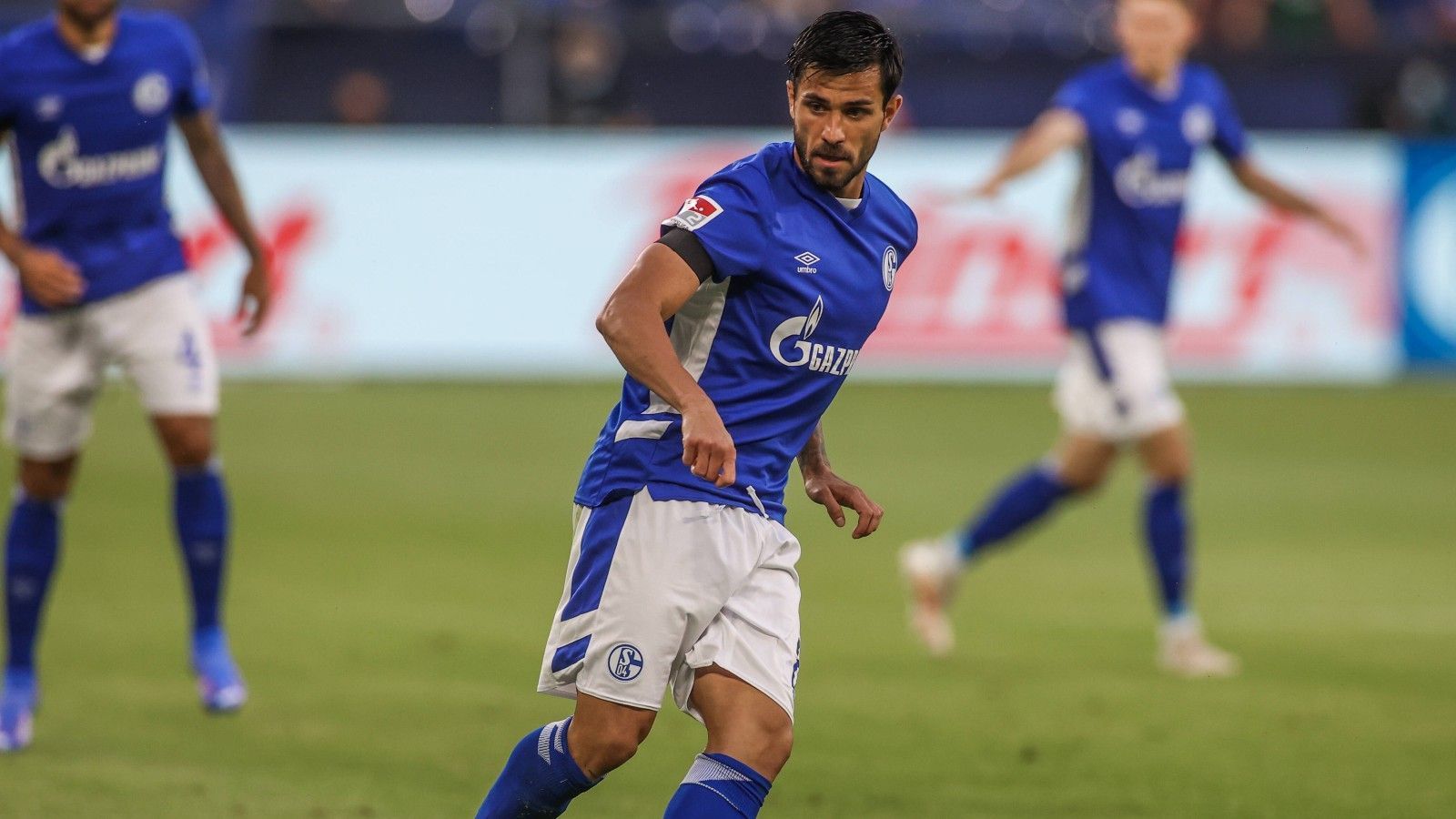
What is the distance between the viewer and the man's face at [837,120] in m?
3.99

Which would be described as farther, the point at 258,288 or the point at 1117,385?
the point at 1117,385

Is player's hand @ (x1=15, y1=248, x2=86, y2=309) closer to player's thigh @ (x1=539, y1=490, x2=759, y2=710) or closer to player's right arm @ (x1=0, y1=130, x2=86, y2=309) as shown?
player's right arm @ (x1=0, y1=130, x2=86, y2=309)

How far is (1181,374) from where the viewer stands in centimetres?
1616

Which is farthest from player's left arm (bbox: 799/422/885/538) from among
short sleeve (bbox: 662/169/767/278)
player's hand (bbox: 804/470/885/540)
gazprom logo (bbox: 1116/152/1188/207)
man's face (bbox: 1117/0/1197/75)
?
man's face (bbox: 1117/0/1197/75)

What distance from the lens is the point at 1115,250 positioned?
812 centimetres

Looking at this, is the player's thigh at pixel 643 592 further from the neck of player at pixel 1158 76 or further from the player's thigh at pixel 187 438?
the neck of player at pixel 1158 76

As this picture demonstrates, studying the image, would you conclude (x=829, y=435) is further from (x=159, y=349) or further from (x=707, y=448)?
(x=707, y=448)

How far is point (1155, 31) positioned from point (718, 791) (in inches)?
192

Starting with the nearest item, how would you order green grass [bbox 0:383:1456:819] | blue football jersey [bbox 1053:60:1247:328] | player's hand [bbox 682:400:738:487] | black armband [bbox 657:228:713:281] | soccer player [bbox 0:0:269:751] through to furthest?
1. player's hand [bbox 682:400:738:487]
2. black armband [bbox 657:228:713:281]
3. green grass [bbox 0:383:1456:819]
4. soccer player [bbox 0:0:269:751]
5. blue football jersey [bbox 1053:60:1247:328]

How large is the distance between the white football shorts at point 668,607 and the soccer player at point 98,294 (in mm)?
2738

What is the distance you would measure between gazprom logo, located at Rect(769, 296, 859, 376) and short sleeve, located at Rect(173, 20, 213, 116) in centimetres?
322

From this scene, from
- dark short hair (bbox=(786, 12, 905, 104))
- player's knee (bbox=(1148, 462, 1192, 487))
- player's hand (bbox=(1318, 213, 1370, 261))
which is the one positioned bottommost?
player's knee (bbox=(1148, 462, 1192, 487))

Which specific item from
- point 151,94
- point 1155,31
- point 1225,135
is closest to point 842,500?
point 151,94

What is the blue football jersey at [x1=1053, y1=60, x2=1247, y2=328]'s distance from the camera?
8.04 metres
